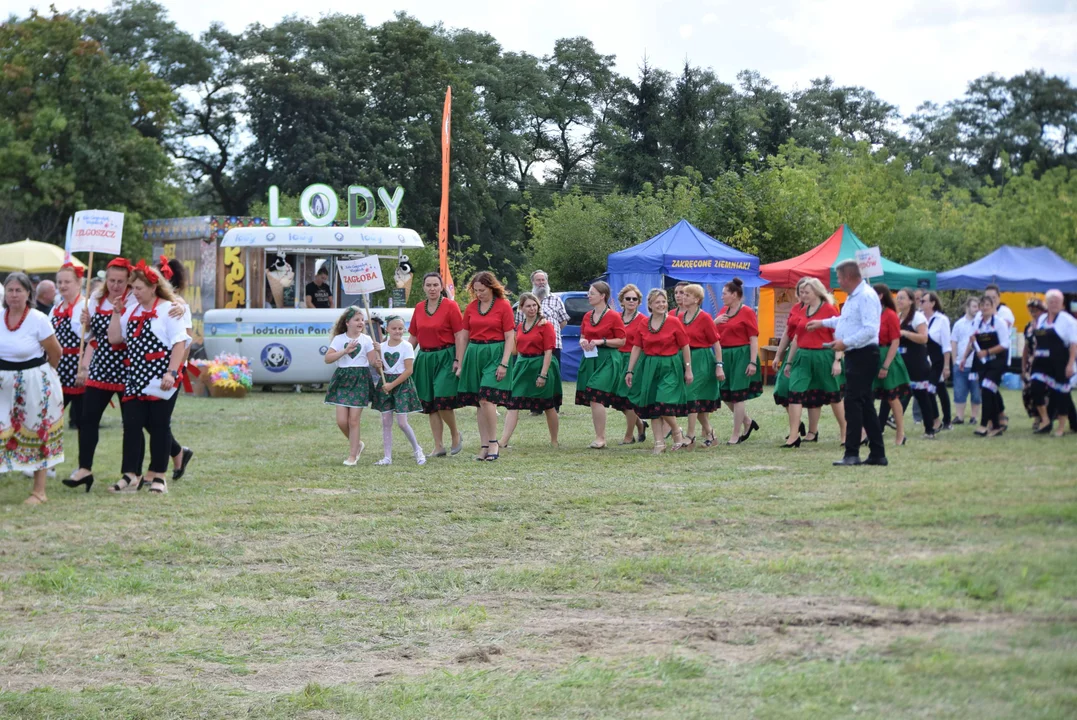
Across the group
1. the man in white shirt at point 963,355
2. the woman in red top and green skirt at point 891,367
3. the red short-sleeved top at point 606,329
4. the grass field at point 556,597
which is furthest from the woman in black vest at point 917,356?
the grass field at point 556,597

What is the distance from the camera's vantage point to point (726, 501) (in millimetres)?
9273

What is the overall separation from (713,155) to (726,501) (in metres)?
36.0

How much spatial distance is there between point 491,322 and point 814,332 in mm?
3445

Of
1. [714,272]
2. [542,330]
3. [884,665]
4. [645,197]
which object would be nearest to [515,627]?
[884,665]

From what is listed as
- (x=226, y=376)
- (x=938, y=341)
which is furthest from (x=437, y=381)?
(x=226, y=376)

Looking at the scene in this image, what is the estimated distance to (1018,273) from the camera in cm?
2142

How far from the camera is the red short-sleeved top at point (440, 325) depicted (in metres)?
12.8

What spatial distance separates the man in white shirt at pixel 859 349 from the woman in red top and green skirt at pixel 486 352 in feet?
10.5

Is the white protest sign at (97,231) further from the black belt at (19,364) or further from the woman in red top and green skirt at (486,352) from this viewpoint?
the woman in red top and green skirt at (486,352)

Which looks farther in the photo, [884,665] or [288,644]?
[288,644]

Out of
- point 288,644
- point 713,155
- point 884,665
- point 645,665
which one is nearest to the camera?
point 884,665

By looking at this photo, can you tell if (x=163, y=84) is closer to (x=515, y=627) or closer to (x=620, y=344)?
(x=620, y=344)

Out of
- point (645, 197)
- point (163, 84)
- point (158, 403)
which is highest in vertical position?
point (163, 84)

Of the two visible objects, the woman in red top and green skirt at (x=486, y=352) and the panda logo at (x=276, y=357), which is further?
the panda logo at (x=276, y=357)
